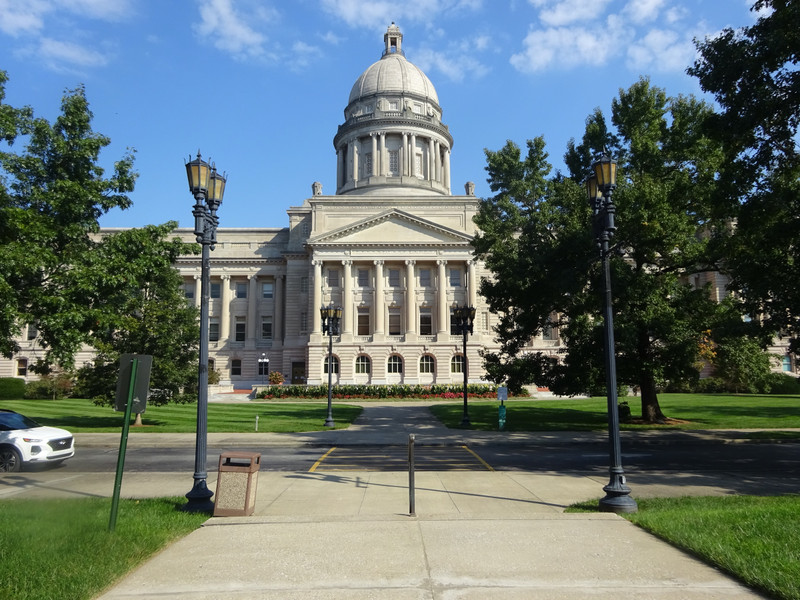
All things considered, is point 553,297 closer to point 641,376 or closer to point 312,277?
point 641,376

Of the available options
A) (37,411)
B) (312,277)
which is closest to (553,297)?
(37,411)

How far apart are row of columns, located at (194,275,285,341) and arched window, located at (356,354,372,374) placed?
12.3 metres

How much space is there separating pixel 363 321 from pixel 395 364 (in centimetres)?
627

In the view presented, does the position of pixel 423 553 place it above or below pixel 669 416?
above

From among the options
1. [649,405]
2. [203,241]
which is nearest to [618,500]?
[203,241]

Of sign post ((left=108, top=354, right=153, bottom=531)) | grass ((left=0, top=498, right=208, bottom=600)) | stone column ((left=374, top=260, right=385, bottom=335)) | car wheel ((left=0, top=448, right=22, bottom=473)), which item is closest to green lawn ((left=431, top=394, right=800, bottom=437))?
car wheel ((left=0, top=448, right=22, bottom=473))

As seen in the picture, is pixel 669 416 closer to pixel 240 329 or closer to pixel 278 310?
pixel 278 310

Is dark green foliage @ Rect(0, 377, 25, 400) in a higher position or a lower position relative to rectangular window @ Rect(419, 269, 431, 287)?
lower

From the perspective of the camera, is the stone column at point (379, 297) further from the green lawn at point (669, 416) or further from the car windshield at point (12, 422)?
the car windshield at point (12, 422)

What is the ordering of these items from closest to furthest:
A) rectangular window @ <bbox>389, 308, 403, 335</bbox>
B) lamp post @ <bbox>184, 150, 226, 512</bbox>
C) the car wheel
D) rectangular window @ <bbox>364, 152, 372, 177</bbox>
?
lamp post @ <bbox>184, 150, 226, 512</bbox> < the car wheel < rectangular window @ <bbox>389, 308, 403, 335</bbox> < rectangular window @ <bbox>364, 152, 372, 177</bbox>

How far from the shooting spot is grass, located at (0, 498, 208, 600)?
558cm

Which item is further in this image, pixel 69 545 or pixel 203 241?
pixel 203 241

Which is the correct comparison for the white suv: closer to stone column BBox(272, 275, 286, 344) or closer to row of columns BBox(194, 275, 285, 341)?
stone column BBox(272, 275, 286, 344)

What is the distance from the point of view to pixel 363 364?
205 feet
